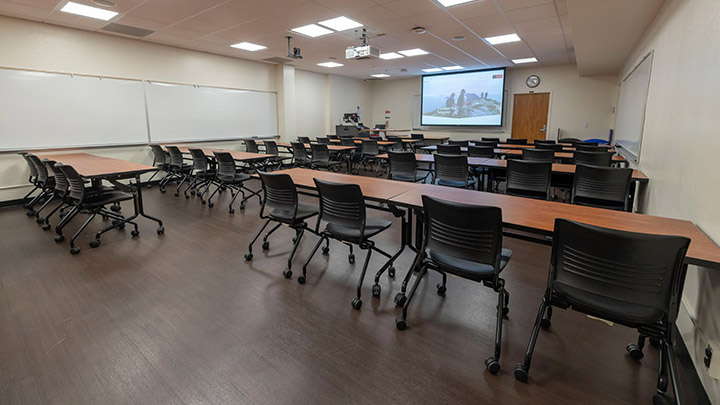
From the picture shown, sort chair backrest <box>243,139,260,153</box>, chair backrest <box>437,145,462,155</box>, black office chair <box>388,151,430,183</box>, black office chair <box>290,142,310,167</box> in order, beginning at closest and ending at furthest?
1. black office chair <box>388,151,430,183</box>
2. chair backrest <box>437,145,462,155</box>
3. black office chair <box>290,142,310,167</box>
4. chair backrest <box>243,139,260,153</box>

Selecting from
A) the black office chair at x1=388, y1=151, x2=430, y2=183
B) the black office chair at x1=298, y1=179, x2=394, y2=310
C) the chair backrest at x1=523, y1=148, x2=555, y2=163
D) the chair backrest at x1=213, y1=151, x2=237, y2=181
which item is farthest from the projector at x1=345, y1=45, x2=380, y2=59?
the black office chair at x1=298, y1=179, x2=394, y2=310

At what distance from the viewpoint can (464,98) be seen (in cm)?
1102

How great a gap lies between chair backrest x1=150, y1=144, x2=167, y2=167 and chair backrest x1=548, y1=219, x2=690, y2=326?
674 centimetres

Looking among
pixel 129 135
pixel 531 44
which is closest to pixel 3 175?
pixel 129 135

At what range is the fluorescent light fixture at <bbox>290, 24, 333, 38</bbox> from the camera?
19.2 ft

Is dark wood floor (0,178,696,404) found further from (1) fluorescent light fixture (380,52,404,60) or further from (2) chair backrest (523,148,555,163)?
(1) fluorescent light fixture (380,52,404,60)

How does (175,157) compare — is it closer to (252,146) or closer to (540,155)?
(252,146)

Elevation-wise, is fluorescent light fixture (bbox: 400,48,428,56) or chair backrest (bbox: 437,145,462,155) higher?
fluorescent light fixture (bbox: 400,48,428,56)

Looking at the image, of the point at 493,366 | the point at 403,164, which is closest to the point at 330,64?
the point at 403,164

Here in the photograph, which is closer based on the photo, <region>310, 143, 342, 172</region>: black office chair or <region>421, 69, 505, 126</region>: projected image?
<region>310, 143, 342, 172</region>: black office chair

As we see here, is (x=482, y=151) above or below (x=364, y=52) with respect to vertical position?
below

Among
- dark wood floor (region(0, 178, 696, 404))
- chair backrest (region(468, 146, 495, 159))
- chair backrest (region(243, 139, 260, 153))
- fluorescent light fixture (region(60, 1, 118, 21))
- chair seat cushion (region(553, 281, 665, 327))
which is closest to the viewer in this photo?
chair seat cushion (region(553, 281, 665, 327))

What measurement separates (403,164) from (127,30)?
5290 millimetres

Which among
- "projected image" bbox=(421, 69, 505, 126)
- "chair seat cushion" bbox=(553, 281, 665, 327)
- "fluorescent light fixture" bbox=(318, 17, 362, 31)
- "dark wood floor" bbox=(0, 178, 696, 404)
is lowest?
"dark wood floor" bbox=(0, 178, 696, 404)
